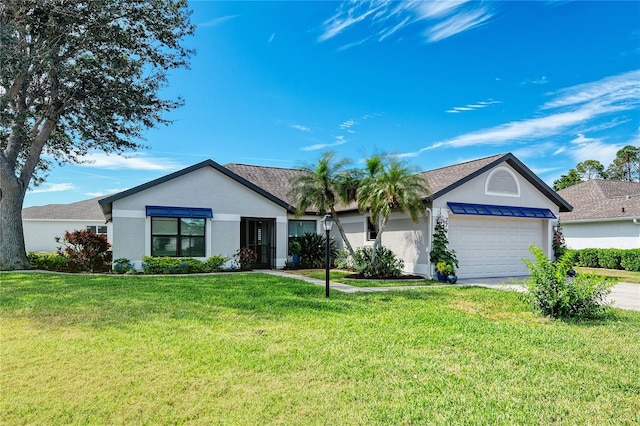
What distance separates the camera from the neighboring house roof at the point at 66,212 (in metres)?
30.6

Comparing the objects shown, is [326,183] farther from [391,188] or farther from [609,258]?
[609,258]

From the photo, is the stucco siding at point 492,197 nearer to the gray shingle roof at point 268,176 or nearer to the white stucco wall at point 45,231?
the gray shingle roof at point 268,176

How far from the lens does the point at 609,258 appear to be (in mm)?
21484

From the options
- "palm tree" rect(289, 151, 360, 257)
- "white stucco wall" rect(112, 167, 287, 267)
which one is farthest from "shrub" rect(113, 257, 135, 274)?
"palm tree" rect(289, 151, 360, 257)

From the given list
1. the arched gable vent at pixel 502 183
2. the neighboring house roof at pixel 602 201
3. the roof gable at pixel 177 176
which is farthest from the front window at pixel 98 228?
the neighboring house roof at pixel 602 201

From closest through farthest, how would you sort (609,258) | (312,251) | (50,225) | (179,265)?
(179,265), (312,251), (609,258), (50,225)

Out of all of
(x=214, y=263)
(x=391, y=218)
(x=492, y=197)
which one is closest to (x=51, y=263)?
(x=214, y=263)

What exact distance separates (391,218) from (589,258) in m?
14.0

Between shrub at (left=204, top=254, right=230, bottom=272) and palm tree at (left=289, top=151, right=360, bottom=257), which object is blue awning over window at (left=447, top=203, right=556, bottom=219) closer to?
palm tree at (left=289, top=151, right=360, bottom=257)

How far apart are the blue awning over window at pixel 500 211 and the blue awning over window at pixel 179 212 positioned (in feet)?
33.6

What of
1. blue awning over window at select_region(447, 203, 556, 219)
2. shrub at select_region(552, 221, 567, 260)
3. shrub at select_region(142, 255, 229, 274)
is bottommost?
shrub at select_region(142, 255, 229, 274)

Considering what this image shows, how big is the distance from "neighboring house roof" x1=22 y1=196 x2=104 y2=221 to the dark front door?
17.8 m

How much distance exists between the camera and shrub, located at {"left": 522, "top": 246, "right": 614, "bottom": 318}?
8031 mm

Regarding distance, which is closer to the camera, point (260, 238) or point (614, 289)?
point (614, 289)
